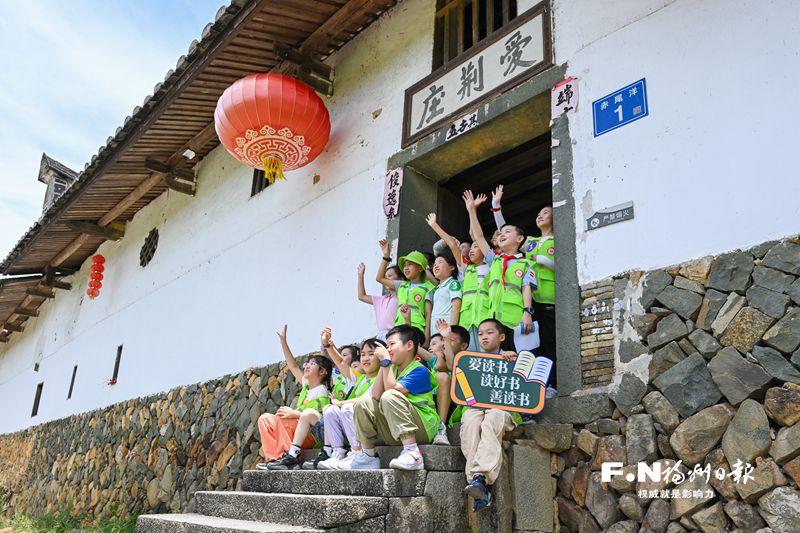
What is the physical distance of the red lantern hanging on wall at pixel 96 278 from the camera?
12.9 metres

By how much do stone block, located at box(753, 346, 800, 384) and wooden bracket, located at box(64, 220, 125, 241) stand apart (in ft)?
39.5

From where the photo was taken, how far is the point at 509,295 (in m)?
4.80

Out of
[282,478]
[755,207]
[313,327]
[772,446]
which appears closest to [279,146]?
[313,327]

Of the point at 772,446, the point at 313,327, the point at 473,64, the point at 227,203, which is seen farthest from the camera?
the point at 227,203

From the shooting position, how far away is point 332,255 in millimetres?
7043

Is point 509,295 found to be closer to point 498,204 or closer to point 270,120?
point 498,204

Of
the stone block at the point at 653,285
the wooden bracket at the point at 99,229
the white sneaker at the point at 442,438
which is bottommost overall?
the white sneaker at the point at 442,438

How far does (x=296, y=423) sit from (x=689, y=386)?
317 centimetres

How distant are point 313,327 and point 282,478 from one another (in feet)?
8.58

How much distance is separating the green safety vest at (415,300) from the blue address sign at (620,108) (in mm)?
1921

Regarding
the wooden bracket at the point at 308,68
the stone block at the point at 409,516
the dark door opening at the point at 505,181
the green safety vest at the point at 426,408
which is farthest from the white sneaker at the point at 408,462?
the wooden bracket at the point at 308,68

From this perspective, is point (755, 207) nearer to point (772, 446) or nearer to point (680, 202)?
point (680, 202)

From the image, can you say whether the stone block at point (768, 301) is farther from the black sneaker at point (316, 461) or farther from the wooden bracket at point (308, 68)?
the wooden bracket at point (308, 68)

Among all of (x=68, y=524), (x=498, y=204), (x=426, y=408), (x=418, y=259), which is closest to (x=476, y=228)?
(x=498, y=204)
